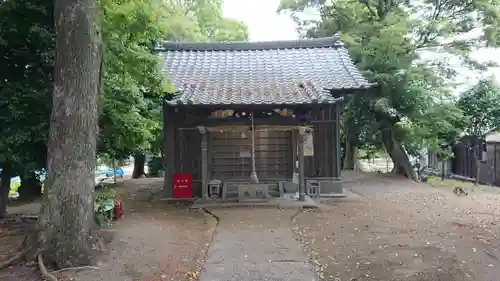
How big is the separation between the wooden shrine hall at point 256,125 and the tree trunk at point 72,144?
16.0 feet

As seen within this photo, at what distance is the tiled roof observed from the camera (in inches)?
464

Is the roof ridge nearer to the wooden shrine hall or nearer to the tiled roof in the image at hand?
the tiled roof

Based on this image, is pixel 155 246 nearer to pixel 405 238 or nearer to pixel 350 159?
pixel 405 238

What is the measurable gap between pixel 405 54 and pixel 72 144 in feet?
45.6

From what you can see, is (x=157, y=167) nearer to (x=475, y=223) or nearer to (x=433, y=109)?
(x=433, y=109)

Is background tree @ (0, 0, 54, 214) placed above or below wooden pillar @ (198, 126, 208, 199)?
above

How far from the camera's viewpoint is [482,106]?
18.1 m

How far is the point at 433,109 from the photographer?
1650cm

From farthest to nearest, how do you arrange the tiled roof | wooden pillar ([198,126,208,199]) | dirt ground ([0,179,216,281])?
the tiled roof
wooden pillar ([198,126,208,199])
dirt ground ([0,179,216,281])

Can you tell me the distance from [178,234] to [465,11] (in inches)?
589

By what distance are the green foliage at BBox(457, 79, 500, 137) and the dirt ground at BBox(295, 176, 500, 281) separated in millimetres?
6147

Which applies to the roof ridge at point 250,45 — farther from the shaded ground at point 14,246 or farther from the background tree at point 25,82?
the shaded ground at point 14,246

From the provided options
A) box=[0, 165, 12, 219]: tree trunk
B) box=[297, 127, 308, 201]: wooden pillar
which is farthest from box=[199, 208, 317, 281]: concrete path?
box=[0, 165, 12, 219]: tree trunk

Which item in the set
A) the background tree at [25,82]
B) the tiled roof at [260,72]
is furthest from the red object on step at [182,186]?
the background tree at [25,82]
